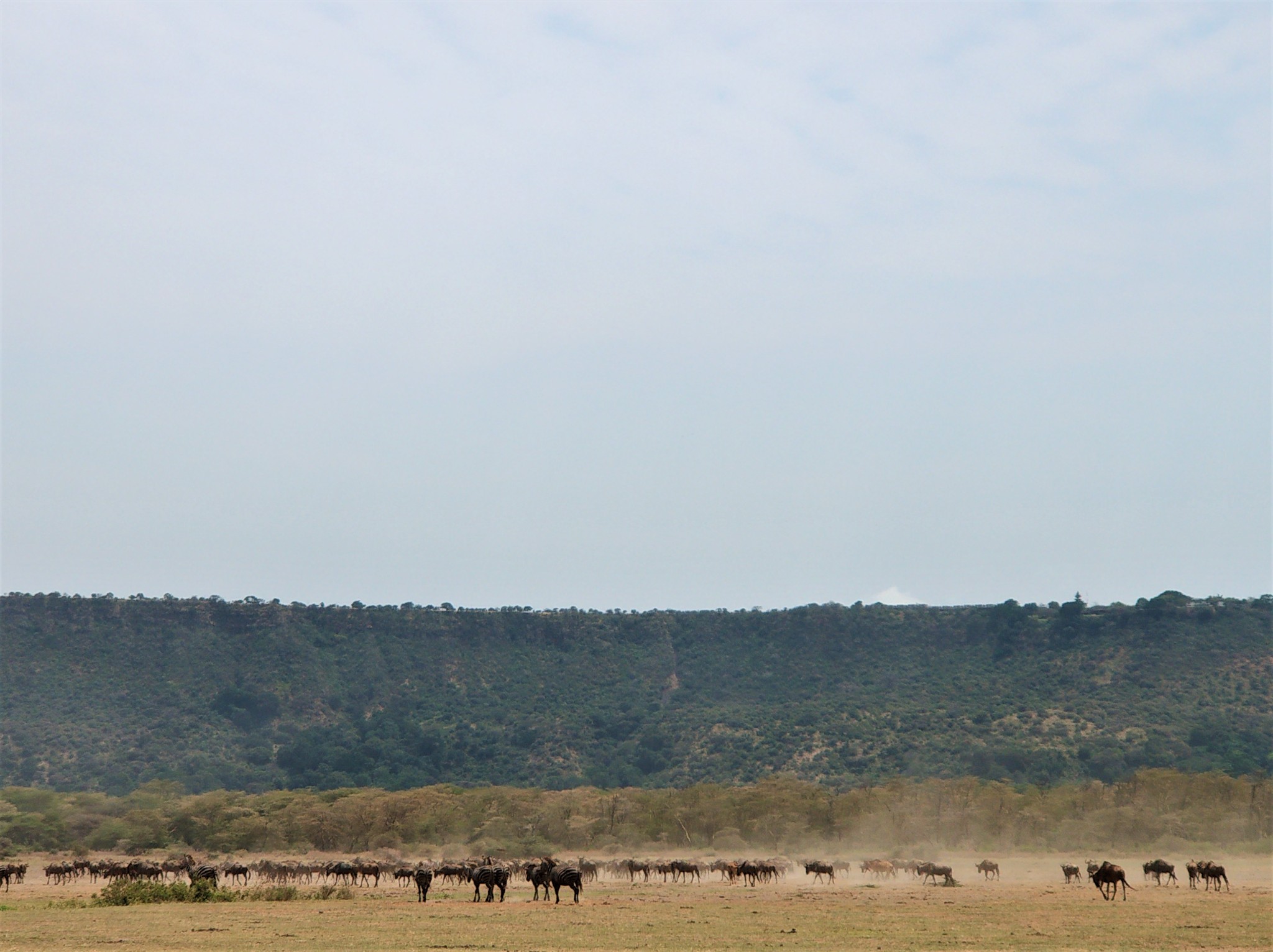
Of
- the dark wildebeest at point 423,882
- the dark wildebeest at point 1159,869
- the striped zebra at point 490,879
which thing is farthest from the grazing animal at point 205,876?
the dark wildebeest at point 1159,869

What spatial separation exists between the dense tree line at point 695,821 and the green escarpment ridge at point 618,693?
19.1 metres

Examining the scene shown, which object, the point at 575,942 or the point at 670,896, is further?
the point at 670,896

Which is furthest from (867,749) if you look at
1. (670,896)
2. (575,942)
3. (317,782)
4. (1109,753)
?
(575,942)

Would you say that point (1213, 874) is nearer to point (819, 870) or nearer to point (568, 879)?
point (819, 870)

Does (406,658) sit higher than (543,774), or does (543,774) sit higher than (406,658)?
(406,658)

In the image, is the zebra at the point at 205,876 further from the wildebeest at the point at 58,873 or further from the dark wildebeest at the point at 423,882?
the wildebeest at the point at 58,873

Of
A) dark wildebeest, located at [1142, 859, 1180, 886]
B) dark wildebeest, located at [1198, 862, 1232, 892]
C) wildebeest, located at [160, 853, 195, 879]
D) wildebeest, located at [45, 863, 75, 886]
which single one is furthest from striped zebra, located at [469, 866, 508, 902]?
dark wildebeest, located at [1198, 862, 1232, 892]

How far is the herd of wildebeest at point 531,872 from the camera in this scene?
136 feet

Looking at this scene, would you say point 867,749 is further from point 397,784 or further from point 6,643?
point 6,643

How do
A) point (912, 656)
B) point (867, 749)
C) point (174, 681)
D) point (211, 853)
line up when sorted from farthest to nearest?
point (912, 656) < point (174, 681) < point (867, 749) < point (211, 853)

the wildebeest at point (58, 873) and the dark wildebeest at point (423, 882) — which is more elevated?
the dark wildebeest at point (423, 882)

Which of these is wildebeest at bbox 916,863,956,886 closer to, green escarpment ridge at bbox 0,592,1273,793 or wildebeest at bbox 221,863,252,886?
wildebeest at bbox 221,863,252,886

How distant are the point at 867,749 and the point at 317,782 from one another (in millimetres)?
48216

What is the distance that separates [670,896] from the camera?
133ft
